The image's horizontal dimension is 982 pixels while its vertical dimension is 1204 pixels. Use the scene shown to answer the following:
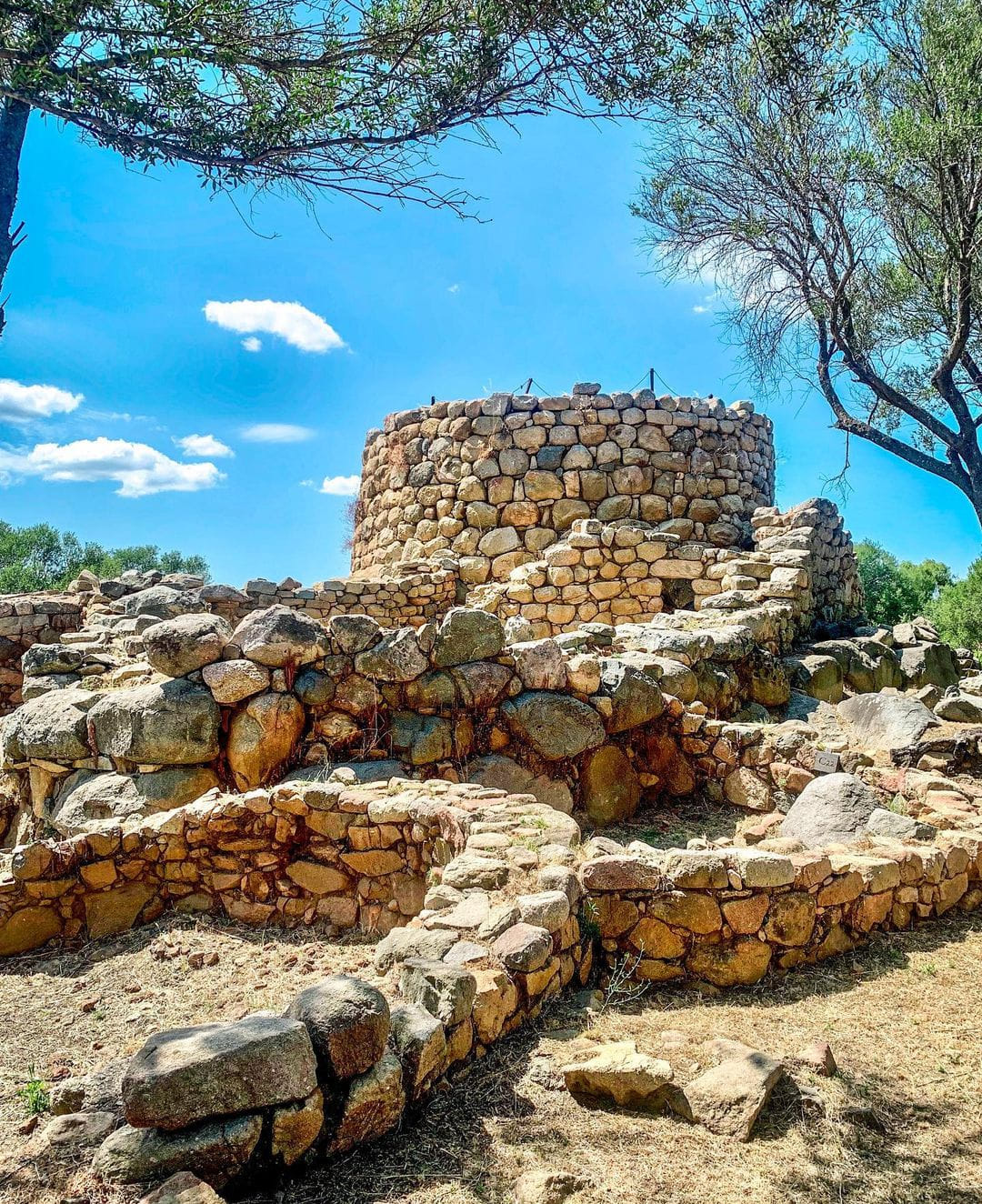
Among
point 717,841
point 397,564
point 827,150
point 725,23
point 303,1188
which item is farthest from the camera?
point 397,564

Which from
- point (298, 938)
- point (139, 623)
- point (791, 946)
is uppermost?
point (139, 623)

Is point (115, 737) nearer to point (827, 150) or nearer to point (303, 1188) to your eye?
point (303, 1188)

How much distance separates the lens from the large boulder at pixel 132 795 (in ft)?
20.5

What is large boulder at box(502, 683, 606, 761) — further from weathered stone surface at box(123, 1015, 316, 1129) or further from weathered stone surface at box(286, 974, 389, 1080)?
weathered stone surface at box(123, 1015, 316, 1129)

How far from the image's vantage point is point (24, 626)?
11758 mm

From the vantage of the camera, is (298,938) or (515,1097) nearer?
(515,1097)

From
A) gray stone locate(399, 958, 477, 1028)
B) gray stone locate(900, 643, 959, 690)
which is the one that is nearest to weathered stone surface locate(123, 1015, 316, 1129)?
gray stone locate(399, 958, 477, 1028)

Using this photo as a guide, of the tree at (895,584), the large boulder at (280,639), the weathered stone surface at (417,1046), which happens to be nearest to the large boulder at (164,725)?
the large boulder at (280,639)

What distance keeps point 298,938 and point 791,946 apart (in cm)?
290

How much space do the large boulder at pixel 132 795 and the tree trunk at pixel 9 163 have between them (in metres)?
3.63

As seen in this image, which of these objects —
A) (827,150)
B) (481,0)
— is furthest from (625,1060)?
(827,150)

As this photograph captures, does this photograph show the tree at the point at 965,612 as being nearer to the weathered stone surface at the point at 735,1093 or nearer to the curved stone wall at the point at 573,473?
the curved stone wall at the point at 573,473

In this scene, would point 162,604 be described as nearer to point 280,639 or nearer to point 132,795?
point 280,639

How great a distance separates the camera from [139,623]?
9047mm
